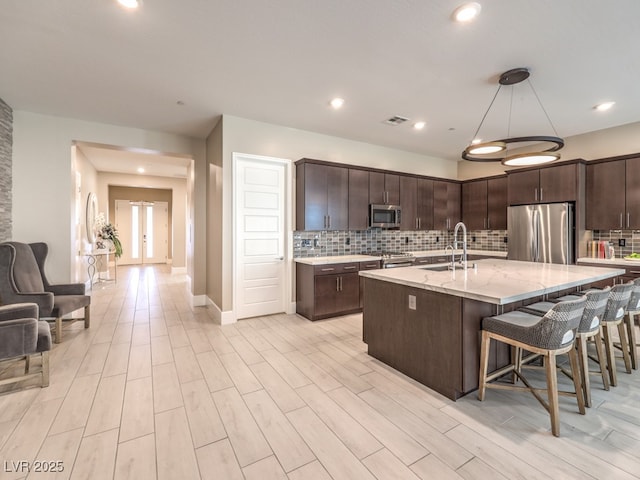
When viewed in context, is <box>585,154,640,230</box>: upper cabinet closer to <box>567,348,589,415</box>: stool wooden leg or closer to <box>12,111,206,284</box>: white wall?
<box>567,348,589,415</box>: stool wooden leg

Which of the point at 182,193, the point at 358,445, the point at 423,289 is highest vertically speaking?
the point at 182,193

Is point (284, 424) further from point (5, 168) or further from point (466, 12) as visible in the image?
point (5, 168)

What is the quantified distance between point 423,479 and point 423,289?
130cm

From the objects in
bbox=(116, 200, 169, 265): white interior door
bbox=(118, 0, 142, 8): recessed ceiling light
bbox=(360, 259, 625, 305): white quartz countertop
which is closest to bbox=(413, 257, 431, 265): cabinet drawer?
bbox=(360, 259, 625, 305): white quartz countertop

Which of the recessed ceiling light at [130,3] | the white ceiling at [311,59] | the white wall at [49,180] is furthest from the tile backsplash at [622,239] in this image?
the white wall at [49,180]

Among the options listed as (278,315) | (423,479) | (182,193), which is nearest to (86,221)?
(182,193)

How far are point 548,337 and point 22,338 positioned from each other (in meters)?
3.91

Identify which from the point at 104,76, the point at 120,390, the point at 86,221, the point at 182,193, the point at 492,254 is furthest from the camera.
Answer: the point at 182,193

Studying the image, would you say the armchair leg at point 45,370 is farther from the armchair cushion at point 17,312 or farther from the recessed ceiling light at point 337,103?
the recessed ceiling light at point 337,103

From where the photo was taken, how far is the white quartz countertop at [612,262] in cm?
420

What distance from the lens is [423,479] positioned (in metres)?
1.58

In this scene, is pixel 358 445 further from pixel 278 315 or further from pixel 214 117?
pixel 214 117

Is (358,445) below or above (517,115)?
below

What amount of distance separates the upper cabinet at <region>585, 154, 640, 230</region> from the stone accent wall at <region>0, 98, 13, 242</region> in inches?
327
